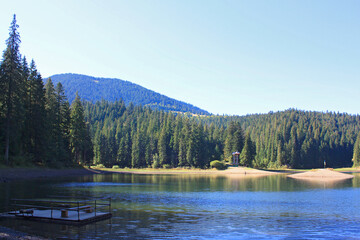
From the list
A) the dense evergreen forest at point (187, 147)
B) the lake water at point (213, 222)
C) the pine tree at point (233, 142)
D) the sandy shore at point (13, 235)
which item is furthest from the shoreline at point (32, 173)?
the pine tree at point (233, 142)

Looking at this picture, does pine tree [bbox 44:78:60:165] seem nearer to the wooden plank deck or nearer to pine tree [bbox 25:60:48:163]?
pine tree [bbox 25:60:48:163]

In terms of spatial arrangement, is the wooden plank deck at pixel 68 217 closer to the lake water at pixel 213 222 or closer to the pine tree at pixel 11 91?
the lake water at pixel 213 222

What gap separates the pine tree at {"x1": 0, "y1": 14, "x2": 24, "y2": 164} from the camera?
164ft

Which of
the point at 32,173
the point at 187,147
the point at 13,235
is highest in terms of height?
the point at 187,147

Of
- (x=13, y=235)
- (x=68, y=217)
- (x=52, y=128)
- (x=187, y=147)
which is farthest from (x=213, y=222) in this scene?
(x=187, y=147)

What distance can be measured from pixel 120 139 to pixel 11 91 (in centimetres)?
8971

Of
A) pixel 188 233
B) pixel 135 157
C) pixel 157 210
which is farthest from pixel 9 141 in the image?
pixel 135 157

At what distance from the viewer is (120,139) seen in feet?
458

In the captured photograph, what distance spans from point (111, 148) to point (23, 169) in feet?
243

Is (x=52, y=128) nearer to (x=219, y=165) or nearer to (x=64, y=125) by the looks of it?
(x=64, y=125)

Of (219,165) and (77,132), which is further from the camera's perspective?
(219,165)

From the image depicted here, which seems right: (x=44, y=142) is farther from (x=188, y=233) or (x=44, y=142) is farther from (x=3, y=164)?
(x=188, y=233)

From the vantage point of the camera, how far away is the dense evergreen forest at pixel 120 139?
51.7 metres

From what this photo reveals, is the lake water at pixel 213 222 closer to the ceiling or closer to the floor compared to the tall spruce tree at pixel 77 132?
closer to the floor
